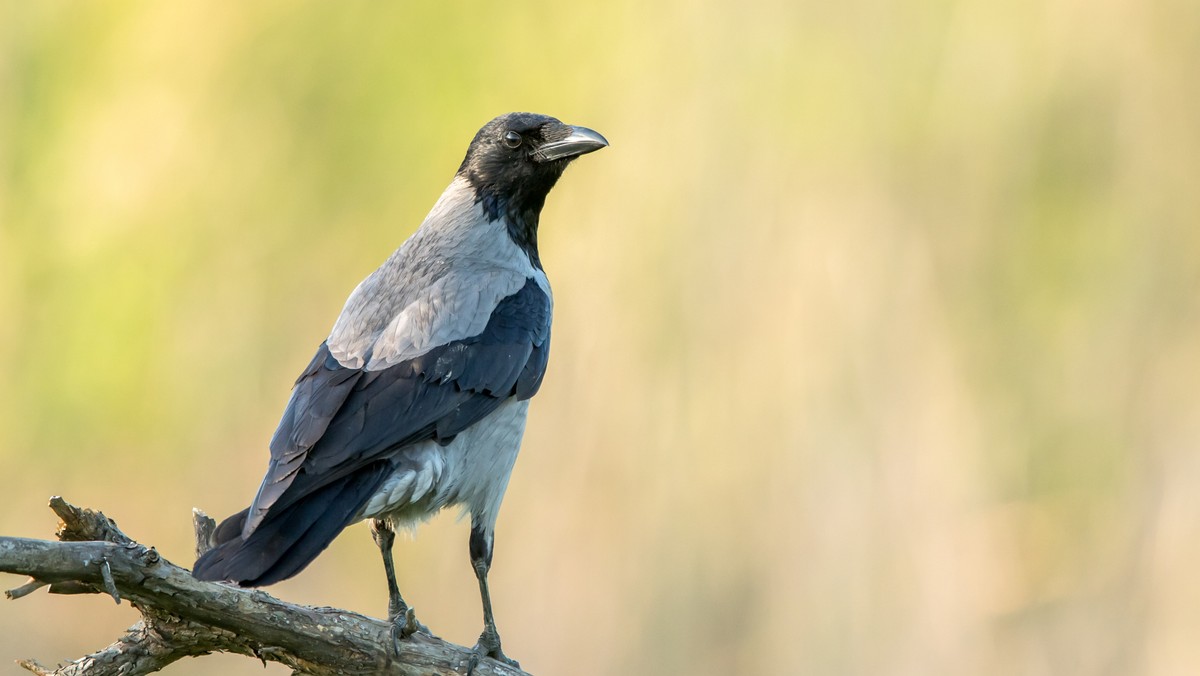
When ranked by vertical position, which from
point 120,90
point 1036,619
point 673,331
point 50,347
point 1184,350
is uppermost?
→ point 120,90

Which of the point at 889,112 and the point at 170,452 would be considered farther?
the point at 170,452

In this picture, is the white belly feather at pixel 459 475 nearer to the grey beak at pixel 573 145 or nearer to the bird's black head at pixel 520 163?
the bird's black head at pixel 520 163

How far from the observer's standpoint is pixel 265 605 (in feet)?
13.4

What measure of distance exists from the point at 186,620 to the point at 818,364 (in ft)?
15.2

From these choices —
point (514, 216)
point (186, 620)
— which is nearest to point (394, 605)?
point (186, 620)

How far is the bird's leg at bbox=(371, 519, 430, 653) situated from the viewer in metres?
4.44

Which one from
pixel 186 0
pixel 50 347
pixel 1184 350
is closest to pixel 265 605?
pixel 1184 350

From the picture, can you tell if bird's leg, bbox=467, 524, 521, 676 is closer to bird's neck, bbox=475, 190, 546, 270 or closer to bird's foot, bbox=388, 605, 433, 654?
bird's foot, bbox=388, 605, 433, 654

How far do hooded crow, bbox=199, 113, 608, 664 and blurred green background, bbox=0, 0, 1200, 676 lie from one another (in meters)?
2.06

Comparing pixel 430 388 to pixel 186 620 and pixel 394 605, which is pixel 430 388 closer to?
pixel 394 605

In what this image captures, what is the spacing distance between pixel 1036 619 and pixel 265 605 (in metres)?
5.37

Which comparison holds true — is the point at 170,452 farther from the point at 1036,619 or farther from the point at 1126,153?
the point at 1126,153

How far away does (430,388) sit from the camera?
16.5 ft

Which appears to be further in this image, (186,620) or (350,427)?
(350,427)
